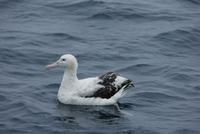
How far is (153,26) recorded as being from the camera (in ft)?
98.6

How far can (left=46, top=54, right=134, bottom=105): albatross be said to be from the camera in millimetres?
22734

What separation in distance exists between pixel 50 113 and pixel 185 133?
3737 mm

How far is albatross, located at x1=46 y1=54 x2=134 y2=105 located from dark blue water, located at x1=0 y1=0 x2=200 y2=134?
276 mm

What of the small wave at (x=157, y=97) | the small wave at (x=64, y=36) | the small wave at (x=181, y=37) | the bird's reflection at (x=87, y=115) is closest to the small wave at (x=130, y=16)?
the small wave at (x=181, y=37)

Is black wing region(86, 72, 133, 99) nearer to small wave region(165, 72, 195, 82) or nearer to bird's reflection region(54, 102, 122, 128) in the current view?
bird's reflection region(54, 102, 122, 128)

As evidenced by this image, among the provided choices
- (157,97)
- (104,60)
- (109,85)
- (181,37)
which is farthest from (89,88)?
(181,37)

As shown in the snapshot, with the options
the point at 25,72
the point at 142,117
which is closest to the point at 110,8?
the point at 25,72

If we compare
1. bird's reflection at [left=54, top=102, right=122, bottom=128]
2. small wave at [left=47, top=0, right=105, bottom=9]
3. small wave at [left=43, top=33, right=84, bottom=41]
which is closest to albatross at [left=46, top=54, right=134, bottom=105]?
bird's reflection at [left=54, top=102, right=122, bottom=128]

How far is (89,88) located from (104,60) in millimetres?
3670

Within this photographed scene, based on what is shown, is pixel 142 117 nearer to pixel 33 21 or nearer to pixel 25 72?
pixel 25 72

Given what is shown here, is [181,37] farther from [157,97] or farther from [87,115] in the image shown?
[87,115]

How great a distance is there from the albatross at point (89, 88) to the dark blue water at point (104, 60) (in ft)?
0.90

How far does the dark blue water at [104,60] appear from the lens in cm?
2112

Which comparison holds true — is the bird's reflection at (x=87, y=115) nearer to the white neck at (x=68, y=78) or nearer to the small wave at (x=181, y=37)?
the white neck at (x=68, y=78)
